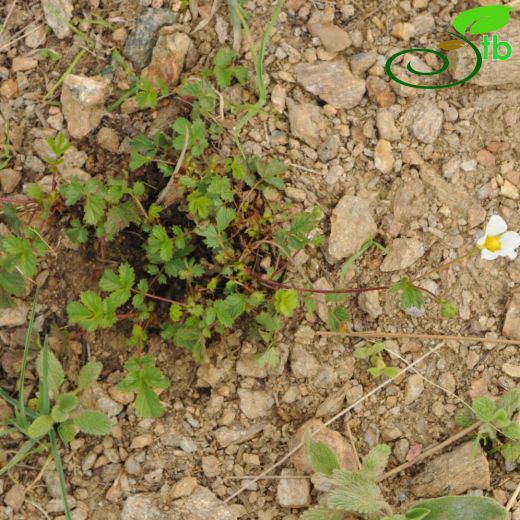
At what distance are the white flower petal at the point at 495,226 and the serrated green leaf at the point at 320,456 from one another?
37.4 inches

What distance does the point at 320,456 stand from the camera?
276 cm

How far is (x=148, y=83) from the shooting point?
298 centimetres

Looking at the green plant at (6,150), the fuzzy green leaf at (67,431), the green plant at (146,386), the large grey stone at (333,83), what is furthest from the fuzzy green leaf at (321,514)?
the green plant at (6,150)

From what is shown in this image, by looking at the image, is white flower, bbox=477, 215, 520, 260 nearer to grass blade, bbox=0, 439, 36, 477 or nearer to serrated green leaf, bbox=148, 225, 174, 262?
serrated green leaf, bbox=148, 225, 174, 262

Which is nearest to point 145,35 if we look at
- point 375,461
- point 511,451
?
point 375,461

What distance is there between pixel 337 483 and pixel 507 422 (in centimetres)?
65

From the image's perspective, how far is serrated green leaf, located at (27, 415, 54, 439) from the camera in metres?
2.78

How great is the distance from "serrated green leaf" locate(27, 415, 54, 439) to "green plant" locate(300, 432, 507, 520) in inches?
36.6

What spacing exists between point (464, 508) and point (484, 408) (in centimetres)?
36

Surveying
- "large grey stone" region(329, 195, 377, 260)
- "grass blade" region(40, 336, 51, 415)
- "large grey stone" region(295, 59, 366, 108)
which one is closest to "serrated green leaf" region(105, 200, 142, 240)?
"grass blade" region(40, 336, 51, 415)

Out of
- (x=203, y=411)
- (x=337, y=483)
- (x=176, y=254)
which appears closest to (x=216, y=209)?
(x=176, y=254)

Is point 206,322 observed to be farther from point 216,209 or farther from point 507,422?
point 507,422

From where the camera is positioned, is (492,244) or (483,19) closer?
(492,244)

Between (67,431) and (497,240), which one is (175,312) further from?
(497,240)
